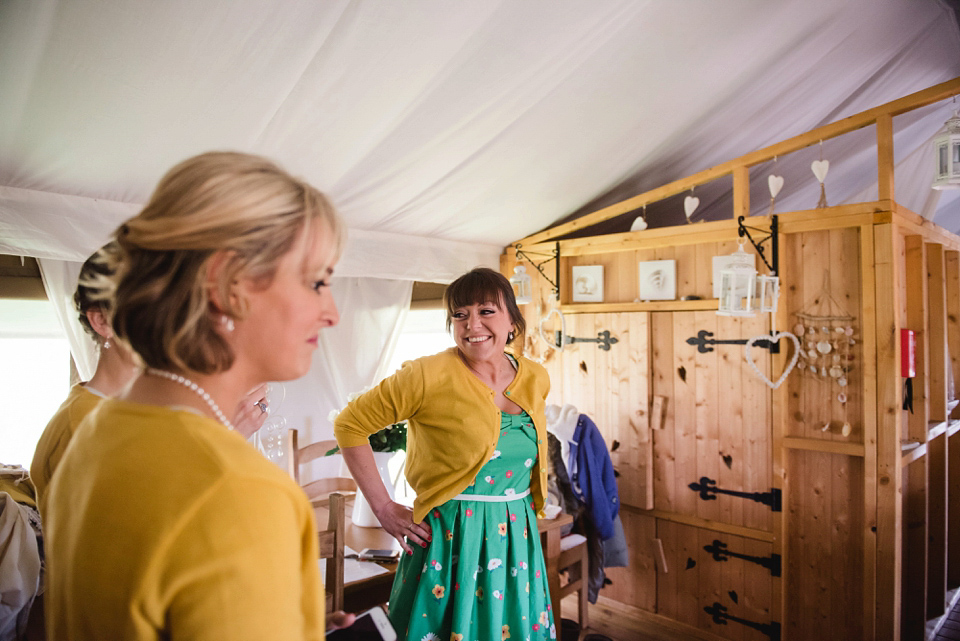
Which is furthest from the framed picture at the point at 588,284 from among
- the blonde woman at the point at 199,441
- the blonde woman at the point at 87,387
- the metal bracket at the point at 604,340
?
the blonde woman at the point at 199,441

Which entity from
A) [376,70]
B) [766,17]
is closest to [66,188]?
[376,70]

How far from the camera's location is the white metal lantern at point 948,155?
228cm

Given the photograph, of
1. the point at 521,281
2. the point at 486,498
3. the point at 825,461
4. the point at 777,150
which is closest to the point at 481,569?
the point at 486,498

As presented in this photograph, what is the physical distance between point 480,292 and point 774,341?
1.69 m

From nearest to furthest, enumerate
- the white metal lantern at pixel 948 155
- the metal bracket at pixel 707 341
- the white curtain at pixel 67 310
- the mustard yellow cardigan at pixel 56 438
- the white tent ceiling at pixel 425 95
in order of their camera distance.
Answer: the mustard yellow cardigan at pixel 56 438, the white tent ceiling at pixel 425 95, the white curtain at pixel 67 310, the white metal lantern at pixel 948 155, the metal bracket at pixel 707 341

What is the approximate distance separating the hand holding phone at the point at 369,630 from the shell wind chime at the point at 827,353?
7.99ft

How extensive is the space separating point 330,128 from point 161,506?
1721mm

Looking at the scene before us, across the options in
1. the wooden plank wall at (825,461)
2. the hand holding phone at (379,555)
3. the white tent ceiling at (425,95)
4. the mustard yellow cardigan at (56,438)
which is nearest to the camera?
the mustard yellow cardigan at (56,438)

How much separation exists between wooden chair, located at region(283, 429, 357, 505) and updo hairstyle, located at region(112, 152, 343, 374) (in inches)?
85.0

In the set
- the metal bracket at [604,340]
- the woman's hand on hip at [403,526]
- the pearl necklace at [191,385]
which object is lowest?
the woman's hand on hip at [403,526]

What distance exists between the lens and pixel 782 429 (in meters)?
2.65

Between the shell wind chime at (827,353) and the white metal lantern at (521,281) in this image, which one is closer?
the shell wind chime at (827,353)

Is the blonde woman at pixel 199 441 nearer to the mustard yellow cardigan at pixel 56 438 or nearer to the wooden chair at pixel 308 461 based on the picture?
the mustard yellow cardigan at pixel 56 438

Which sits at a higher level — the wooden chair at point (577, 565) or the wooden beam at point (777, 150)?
the wooden beam at point (777, 150)
